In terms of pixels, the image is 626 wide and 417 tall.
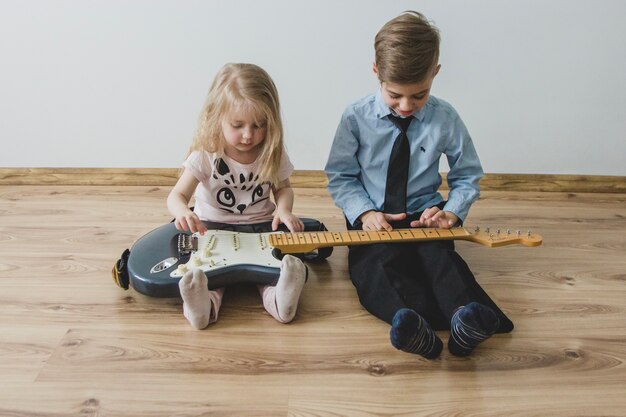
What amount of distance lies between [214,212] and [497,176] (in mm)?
995

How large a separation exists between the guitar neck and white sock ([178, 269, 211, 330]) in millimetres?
196

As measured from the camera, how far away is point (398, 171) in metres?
1.32

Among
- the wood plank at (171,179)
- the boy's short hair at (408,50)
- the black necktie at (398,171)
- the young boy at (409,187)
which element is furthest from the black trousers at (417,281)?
the wood plank at (171,179)

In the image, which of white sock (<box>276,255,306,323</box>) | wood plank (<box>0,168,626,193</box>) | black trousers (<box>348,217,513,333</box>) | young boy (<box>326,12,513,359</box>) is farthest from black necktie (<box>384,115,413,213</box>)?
wood plank (<box>0,168,626,193</box>)

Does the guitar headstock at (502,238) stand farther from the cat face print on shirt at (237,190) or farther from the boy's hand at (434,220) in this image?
the cat face print on shirt at (237,190)

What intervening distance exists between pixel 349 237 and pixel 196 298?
0.35 m

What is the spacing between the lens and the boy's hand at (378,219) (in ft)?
4.18

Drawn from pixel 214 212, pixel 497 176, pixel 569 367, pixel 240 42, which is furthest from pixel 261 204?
pixel 497 176

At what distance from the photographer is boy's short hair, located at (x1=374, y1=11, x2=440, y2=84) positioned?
3.64ft

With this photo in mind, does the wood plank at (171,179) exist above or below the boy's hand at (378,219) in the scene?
below

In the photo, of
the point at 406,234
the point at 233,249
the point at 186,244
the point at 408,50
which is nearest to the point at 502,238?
the point at 406,234

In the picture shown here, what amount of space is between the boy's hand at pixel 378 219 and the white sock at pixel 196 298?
0.40m

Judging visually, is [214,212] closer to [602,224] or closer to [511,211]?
[511,211]

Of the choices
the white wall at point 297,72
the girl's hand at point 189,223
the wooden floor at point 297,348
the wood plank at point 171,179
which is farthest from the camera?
the wood plank at point 171,179
